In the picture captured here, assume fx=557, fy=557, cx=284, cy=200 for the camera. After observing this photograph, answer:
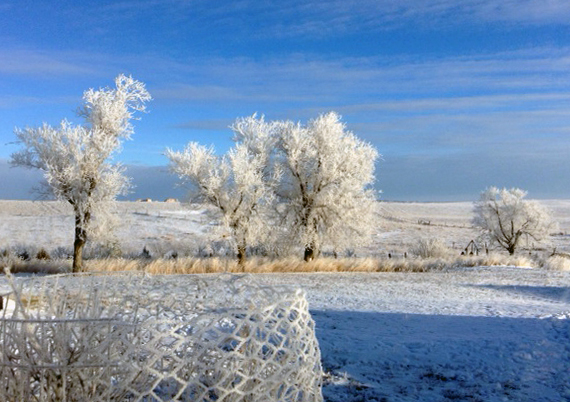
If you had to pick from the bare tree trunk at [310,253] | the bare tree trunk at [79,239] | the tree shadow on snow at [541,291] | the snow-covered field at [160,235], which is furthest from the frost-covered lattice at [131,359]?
the bare tree trunk at [310,253]

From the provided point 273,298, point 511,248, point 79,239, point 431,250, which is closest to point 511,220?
point 511,248

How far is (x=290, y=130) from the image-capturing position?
993 inches

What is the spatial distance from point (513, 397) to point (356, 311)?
16.9ft

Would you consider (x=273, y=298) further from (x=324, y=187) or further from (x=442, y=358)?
(x=324, y=187)

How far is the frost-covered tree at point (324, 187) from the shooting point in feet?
80.1

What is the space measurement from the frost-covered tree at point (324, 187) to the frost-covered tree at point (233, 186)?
167 cm

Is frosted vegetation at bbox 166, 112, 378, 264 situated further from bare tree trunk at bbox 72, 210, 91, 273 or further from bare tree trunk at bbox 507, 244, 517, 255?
bare tree trunk at bbox 507, 244, 517, 255

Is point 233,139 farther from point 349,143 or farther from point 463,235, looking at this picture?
point 463,235

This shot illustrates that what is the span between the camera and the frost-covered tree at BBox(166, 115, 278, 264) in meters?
22.6

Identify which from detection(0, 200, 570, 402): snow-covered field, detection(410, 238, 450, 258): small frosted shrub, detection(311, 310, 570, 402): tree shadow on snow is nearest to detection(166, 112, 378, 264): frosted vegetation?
detection(0, 200, 570, 402): snow-covered field

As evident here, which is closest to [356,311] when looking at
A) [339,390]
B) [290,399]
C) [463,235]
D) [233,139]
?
[339,390]

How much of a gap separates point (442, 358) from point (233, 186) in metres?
15.7

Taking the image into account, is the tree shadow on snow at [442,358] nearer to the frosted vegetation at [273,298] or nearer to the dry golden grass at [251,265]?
the frosted vegetation at [273,298]

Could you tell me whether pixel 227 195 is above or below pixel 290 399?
above
